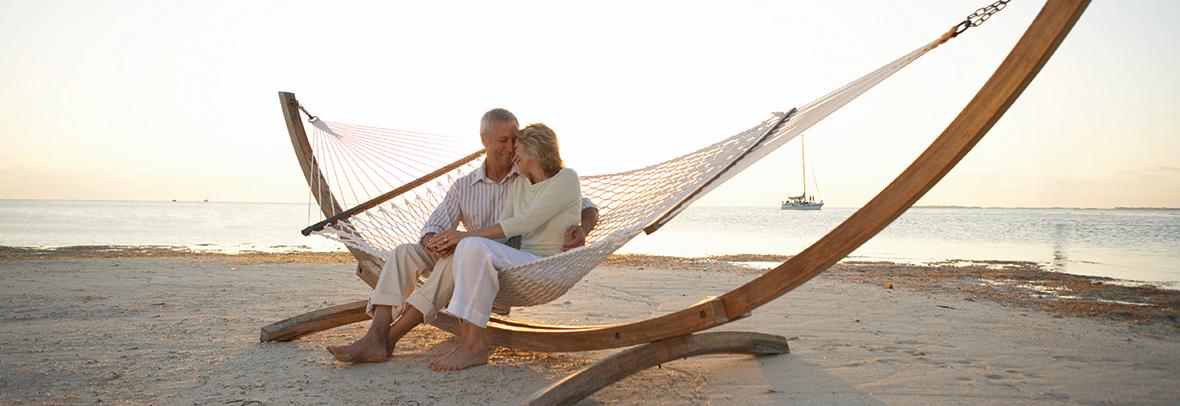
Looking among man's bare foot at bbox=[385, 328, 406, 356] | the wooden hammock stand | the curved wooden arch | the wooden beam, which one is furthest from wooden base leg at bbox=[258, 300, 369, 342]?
the wooden beam

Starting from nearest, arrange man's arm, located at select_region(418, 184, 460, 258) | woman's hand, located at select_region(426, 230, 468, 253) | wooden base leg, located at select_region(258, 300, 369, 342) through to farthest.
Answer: woman's hand, located at select_region(426, 230, 468, 253) < man's arm, located at select_region(418, 184, 460, 258) < wooden base leg, located at select_region(258, 300, 369, 342)

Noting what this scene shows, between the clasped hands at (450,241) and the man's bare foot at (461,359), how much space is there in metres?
0.30

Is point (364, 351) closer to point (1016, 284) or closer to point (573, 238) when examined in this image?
point (573, 238)

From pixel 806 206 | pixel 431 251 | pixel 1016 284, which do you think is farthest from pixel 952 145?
pixel 806 206

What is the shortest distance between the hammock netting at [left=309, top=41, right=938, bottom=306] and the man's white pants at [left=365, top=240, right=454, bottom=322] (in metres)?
0.09

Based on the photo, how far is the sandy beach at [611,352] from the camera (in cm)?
224

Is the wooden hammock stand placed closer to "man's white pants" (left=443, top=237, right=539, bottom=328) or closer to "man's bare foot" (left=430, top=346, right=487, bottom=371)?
"man's bare foot" (left=430, top=346, right=487, bottom=371)

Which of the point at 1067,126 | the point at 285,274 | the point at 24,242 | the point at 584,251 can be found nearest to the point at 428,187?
the point at 584,251

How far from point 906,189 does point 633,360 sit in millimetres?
840

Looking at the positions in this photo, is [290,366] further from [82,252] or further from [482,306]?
[82,252]

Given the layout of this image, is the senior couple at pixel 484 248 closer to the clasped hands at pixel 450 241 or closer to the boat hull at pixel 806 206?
the clasped hands at pixel 450 241

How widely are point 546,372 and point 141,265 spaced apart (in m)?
5.29

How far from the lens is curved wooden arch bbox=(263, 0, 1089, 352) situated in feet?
4.92

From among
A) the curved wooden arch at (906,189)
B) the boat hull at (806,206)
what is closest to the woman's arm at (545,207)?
the curved wooden arch at (906,189)
